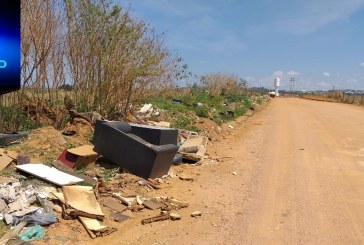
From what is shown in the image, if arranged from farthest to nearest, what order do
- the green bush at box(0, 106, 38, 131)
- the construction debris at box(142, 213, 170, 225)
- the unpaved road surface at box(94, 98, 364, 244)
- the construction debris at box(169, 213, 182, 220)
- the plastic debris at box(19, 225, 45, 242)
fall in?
the green bush at box(0, 106, 38, 131)
the construction debris at box(169, 213, 182, 220)
the construction debris at box(142, 213, 170, 225)
the unpaved road surface at box(94, 98, 364, 244)
the plastic debris at box(19, 225, 45, 242)

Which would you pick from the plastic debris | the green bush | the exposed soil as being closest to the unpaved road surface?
the exposed soil

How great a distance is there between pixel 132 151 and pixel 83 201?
1.98 meters

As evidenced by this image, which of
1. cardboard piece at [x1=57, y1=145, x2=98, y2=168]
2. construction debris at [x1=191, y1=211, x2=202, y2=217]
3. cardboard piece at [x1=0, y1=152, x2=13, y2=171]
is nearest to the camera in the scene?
construction debris at [x1=191, y1=211, x2=202, y2=217]

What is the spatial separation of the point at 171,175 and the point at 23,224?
352 cm

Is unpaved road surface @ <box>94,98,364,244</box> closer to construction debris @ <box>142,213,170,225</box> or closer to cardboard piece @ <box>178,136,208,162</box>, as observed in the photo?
construction debris @ <box>142,213,170,225</box>

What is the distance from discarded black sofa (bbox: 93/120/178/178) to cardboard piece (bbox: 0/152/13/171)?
1604 mm

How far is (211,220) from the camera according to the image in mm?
5570

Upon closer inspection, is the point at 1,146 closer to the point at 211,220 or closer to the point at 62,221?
the point at 62,221

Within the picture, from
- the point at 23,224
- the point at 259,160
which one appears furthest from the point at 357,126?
the point at 23,224

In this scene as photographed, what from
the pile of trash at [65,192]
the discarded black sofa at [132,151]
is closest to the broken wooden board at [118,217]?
the pile of trash at [65,192]

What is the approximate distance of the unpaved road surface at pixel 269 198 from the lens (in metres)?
5.04

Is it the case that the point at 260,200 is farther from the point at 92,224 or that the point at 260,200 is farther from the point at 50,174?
the point at 50,174

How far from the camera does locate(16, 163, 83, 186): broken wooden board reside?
594 cm

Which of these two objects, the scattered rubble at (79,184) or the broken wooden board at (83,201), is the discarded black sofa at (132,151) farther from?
the broken wooden board at (83,201)
